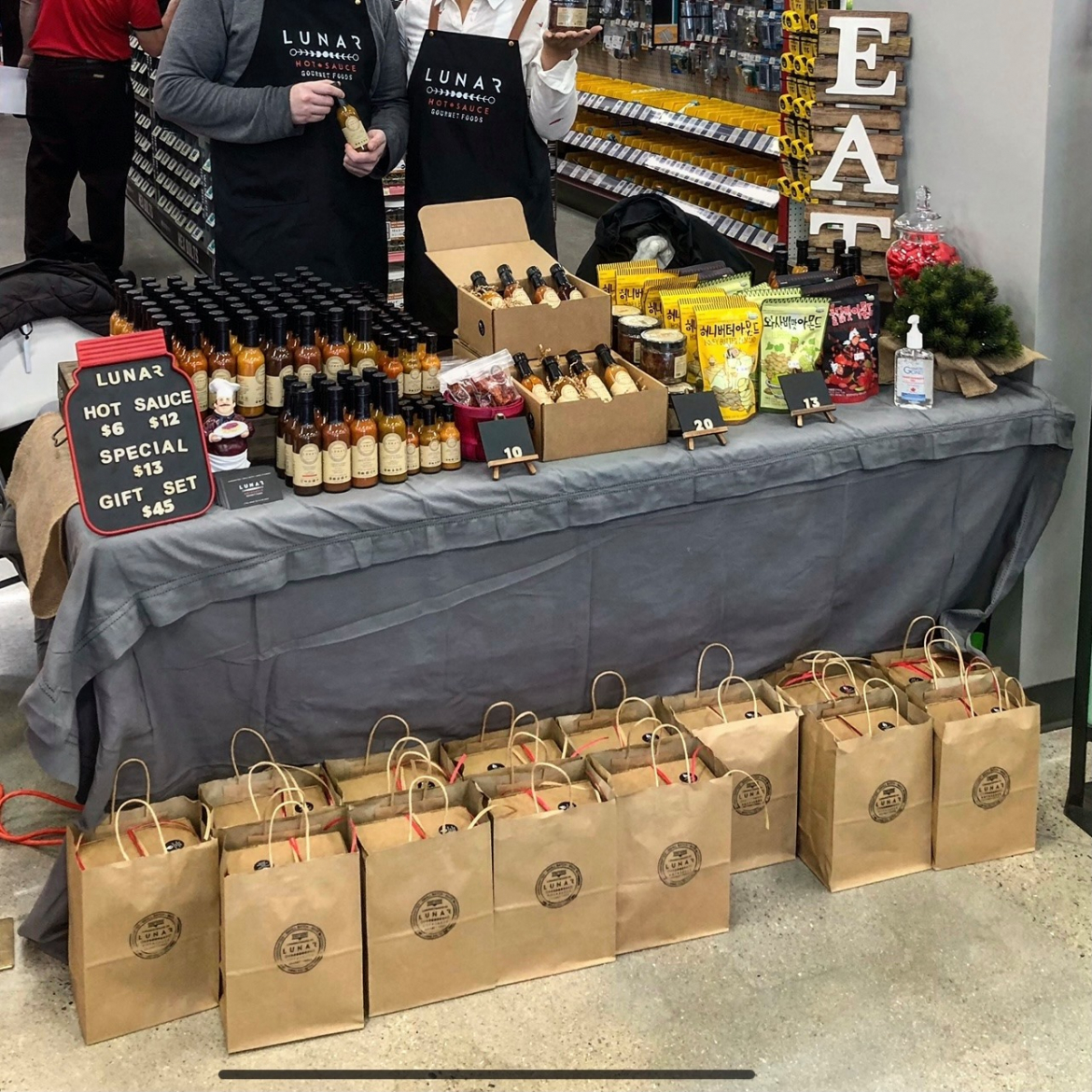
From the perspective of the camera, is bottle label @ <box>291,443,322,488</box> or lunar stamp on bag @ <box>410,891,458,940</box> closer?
lunar stamp on bag @ <box>410,891,458,940</box>

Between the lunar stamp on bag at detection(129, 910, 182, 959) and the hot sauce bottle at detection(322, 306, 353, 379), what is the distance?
3.79 feet

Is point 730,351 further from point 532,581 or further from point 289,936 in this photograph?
point 289,936

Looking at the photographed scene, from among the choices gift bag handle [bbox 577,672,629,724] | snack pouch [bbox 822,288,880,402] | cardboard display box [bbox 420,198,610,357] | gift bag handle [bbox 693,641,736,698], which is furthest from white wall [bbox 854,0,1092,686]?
gift bag handle [bbox 577,672,629,724]

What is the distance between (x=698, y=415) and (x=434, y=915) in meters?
1.25

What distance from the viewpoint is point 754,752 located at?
10.2 feet

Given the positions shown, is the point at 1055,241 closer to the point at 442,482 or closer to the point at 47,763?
the point at 442,482

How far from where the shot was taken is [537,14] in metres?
4.40

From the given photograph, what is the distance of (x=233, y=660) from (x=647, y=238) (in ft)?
6.49

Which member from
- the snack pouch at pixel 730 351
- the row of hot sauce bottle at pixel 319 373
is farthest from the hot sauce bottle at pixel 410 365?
the snack pouch at pixel 730 351

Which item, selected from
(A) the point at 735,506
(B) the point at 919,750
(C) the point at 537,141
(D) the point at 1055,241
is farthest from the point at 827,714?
(C) the point at 537,141

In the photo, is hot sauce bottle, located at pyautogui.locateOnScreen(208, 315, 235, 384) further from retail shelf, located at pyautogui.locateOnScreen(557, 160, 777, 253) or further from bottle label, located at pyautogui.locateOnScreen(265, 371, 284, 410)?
retail shelf, located at pyautogui.locateOnScreen(557, 160, 777, 253)

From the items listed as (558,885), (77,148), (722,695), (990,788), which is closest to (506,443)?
(722,695)

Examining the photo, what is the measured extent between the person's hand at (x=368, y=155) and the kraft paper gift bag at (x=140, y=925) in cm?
211

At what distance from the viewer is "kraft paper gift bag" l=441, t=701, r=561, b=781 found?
308 cm
